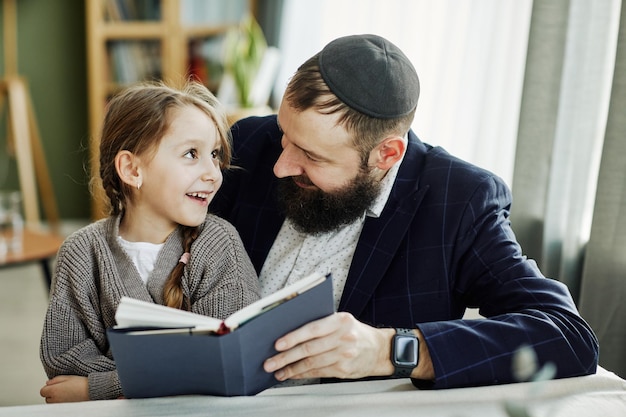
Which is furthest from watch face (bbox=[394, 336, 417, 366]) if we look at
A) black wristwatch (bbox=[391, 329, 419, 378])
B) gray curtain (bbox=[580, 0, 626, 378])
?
gray curtain (bbox=[580, 0, 626, 378])

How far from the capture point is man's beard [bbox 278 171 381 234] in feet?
5.54

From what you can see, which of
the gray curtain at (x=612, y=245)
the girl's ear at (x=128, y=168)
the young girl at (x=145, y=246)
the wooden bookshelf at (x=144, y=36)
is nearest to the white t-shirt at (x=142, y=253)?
the young girl at (x=145, y=246)

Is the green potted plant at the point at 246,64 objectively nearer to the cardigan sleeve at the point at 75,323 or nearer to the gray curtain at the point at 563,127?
the gray curtain at the point at 563,127

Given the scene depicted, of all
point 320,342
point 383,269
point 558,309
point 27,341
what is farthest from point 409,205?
point 27,341

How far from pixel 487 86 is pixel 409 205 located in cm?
101

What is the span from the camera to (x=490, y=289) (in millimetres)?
1588

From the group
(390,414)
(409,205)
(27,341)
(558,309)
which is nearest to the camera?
(390,414)

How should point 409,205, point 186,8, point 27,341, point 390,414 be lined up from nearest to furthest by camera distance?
point 390,414 → point 409,205 → point 27,341 → point 186,8

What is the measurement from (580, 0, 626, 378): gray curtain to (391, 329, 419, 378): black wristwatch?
746 millimetres

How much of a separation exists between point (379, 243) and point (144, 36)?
3.62 meters

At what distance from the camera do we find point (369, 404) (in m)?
1.23

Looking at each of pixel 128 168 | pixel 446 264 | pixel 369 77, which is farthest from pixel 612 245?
pixel 128 168

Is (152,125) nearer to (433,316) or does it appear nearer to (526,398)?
(433,316)

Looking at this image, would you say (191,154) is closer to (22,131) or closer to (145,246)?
(145,246)
